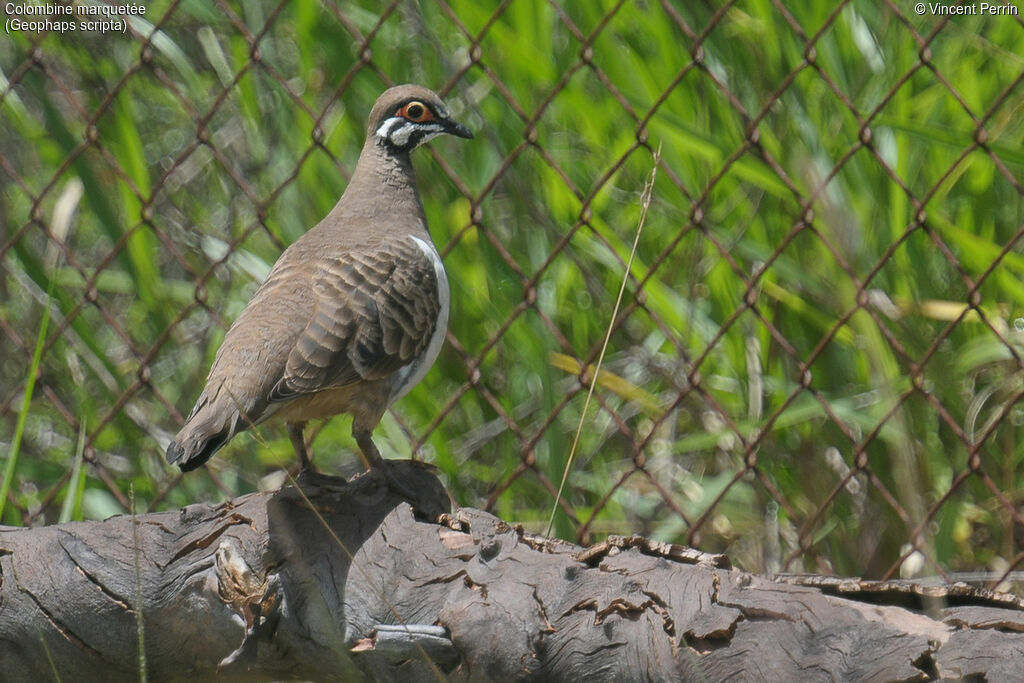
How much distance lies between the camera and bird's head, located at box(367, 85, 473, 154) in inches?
113

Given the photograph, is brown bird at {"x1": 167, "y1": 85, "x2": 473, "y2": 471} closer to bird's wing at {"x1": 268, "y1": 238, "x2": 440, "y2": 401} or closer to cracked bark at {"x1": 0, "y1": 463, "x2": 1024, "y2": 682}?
bird's wing at {"x1": 268, "y1": 238, "x2": 440, "y2": 401}

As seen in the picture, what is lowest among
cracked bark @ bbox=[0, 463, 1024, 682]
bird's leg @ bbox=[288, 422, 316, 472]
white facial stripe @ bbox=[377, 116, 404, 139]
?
cracked bark @ bbox=[0, 463, 1024, 682]

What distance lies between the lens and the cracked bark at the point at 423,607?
167 centimetres

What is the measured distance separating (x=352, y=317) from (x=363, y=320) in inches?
0.9

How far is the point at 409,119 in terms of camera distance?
291 centimetres

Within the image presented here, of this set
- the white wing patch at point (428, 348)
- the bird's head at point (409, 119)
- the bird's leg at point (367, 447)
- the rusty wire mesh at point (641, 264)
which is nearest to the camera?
the bird's leg at point (367, 447)

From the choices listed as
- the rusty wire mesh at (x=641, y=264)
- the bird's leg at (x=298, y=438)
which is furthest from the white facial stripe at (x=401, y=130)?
the bird's leg at (x=298, y=438)

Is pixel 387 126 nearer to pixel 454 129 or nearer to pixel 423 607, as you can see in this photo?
pixel 454 129

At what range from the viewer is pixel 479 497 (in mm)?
3496

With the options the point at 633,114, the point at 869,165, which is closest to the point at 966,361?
the point at 869,165

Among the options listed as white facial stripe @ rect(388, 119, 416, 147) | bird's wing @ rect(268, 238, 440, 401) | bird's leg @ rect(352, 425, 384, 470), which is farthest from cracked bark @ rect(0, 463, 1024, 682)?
white facial stripe @ rect(388, 119, 416, 147)

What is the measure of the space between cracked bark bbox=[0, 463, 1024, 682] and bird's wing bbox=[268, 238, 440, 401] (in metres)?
0.23

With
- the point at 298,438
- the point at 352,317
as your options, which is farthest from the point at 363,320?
the point at 298,438

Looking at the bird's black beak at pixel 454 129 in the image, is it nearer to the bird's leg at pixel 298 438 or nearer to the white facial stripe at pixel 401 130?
the white facial stripe at pixel 401 130
